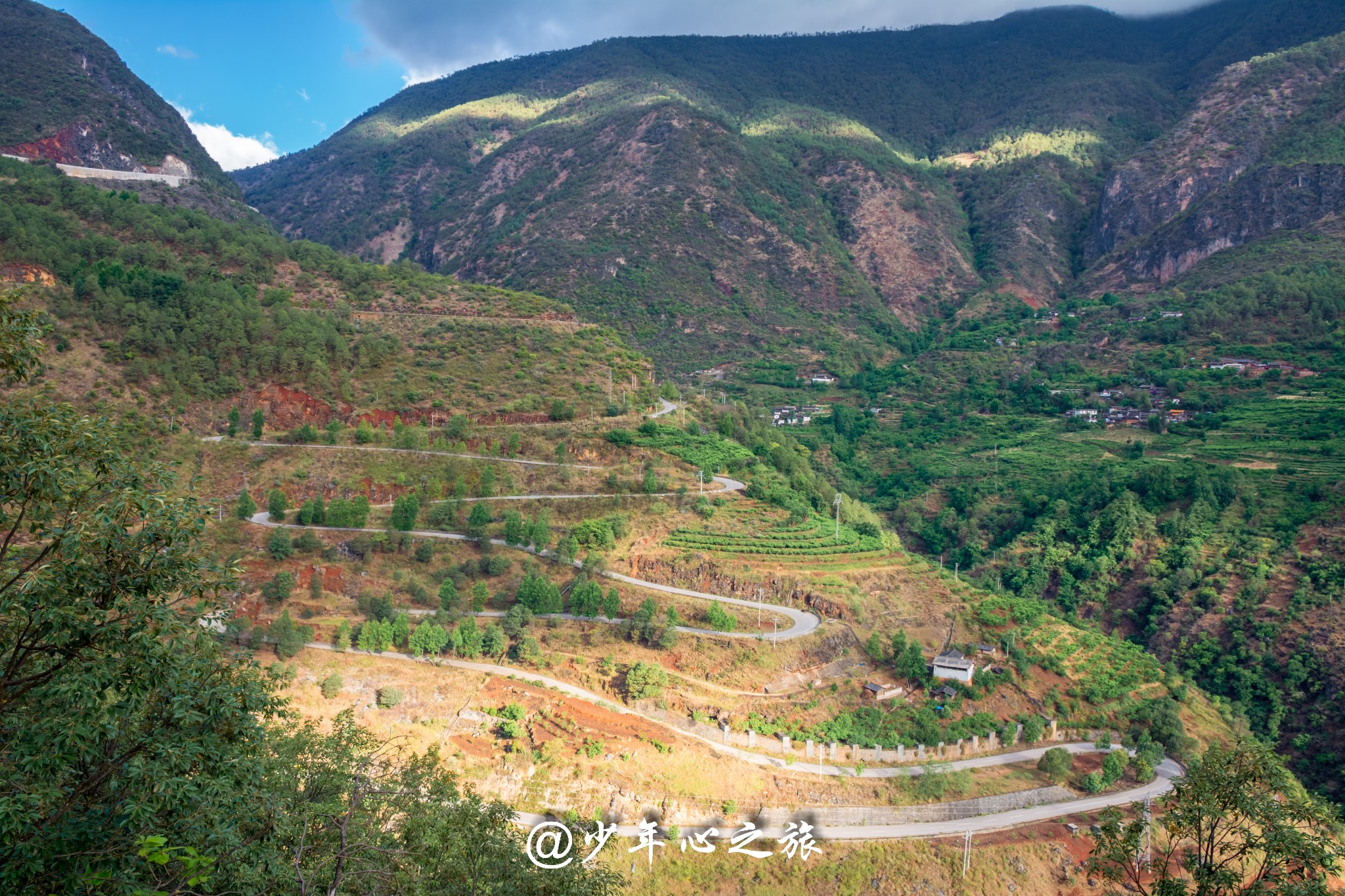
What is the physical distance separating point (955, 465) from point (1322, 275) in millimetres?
47220

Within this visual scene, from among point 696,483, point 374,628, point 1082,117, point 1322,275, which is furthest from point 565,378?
point 1082,117

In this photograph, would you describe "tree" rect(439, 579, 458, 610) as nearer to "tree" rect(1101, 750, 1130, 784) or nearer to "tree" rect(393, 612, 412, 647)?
"tree" rect(393, 612, 412, 647)

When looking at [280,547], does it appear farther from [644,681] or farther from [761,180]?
[761,180]

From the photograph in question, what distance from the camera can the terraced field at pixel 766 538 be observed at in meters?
48.4

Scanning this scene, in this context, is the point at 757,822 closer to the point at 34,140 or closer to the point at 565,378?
the point at 565,378

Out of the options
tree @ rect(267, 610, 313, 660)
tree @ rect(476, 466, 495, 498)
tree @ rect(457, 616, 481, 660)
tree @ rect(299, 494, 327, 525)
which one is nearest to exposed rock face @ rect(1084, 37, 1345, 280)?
tree @ rect(476, 466, 495, 498)

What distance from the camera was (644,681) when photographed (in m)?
38.4

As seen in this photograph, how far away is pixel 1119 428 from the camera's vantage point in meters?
78.4

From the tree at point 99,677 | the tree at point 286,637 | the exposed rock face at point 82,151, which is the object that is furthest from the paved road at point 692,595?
the exposed rock face at point 82,151

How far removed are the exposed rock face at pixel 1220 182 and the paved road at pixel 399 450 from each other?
99147mm

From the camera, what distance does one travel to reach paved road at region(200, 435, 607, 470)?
5112 cm

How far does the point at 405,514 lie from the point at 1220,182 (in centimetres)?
12981

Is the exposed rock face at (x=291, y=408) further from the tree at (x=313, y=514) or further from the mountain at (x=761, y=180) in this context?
the mountain at (x=761, y=180)

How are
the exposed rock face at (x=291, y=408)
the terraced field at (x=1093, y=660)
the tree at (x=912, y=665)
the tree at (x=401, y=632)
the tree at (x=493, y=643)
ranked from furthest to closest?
the exposed rock face at (x=291, y=408), the terraced field at (x=1093, y=660), the tree at (x=912, y=665), the tree at (x=493, y=643), the tree at (x=401, y=632)
